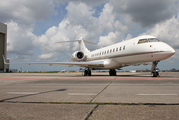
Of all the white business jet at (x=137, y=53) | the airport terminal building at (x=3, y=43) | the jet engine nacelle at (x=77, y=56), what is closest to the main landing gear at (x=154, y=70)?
the white business jet at (x=137, y=53)

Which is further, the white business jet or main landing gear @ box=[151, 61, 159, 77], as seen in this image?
main landing gear @ box=[151, 61, 159, 77]

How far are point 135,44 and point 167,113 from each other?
13.8m

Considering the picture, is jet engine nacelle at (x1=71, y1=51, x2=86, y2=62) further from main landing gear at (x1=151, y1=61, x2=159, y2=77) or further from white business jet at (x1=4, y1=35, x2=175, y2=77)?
main landing gear at (x1=151, y1=61, x2=159, y2=77)

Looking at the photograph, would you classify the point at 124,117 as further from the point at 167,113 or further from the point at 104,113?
the point at 167,113

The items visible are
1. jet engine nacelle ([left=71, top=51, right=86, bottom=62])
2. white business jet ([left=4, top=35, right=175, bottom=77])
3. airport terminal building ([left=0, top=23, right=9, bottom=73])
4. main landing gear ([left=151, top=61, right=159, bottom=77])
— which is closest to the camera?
white business jet ([left=4, top=35, right=175, bottom=77])

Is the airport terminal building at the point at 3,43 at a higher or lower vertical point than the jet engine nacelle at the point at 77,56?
higher

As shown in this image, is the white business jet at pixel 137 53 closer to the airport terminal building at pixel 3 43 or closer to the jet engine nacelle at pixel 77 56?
the jet engine nacelle at pixel 77 56

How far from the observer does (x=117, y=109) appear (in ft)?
11.2

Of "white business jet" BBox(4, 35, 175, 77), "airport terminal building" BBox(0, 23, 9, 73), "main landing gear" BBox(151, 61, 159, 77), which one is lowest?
"main landing gear" BBox(151, 61, 159, 77)

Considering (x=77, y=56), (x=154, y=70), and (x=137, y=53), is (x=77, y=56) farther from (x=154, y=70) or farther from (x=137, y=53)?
(x=154, y=70)

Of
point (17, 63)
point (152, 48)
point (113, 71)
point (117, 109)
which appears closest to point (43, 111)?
point (117, 109)

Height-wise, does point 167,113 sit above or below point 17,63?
below

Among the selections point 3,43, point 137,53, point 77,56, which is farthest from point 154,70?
point 3,43

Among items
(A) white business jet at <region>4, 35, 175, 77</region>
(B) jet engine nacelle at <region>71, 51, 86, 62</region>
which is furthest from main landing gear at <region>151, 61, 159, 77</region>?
(B) jet engine nacelle at <region>71, 51, 86, 62</region>
